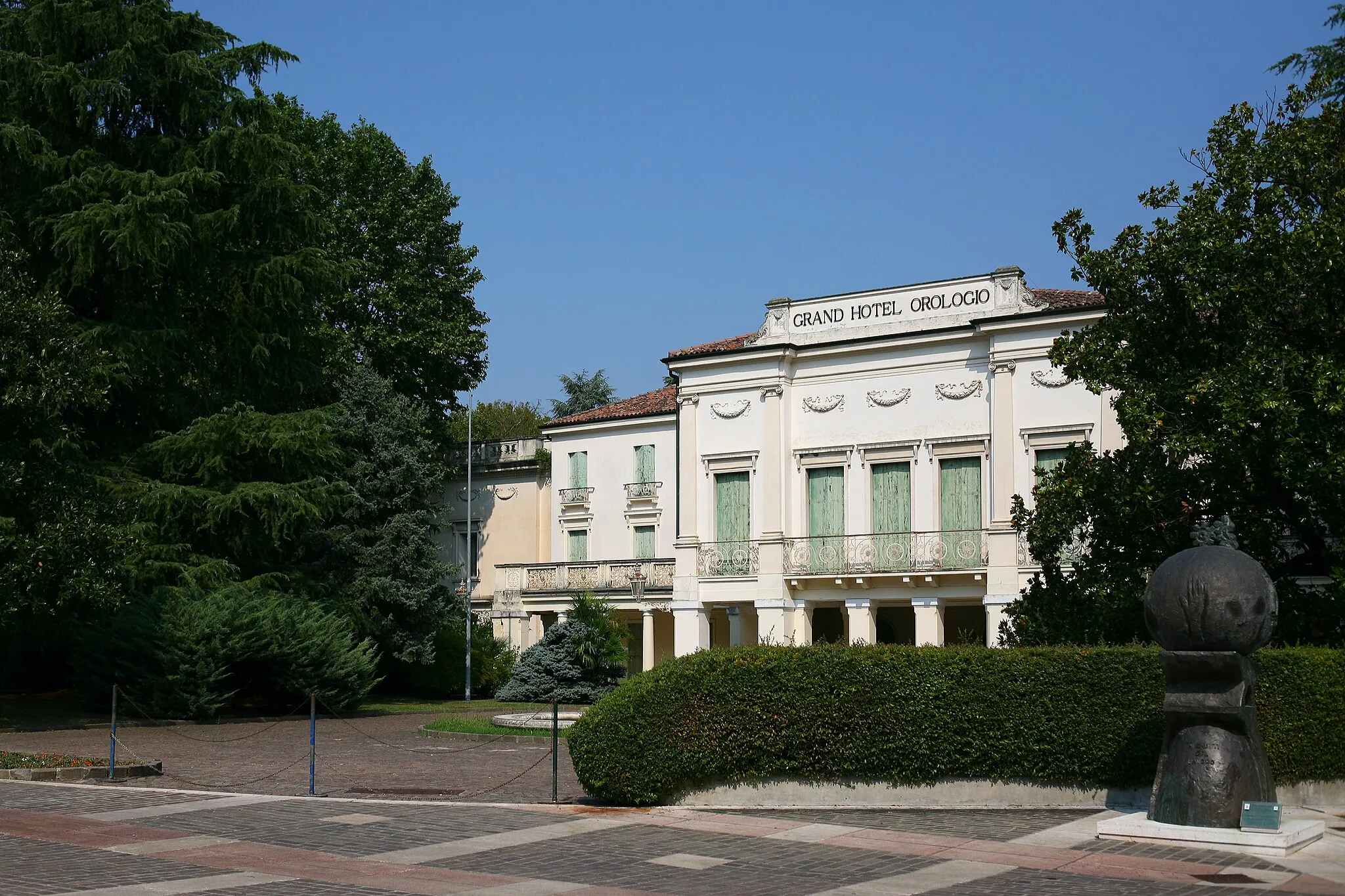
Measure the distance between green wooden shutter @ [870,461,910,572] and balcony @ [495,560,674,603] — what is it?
835cm

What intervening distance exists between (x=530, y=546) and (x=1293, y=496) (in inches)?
1406

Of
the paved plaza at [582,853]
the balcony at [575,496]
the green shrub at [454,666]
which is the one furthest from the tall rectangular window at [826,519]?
the paved plaza at [582,853]

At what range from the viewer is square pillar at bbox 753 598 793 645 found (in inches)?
1529

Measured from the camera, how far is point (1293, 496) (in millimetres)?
17828

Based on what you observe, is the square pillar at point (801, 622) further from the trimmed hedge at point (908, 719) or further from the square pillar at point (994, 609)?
the trimmed hedge at point (908, 719)

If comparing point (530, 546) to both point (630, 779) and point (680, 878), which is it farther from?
point (680, 878)

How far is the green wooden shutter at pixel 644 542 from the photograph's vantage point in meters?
47.0

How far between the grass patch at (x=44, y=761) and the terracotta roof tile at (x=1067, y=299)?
82.7 feet

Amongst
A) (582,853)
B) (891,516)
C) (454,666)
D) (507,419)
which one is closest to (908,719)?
(582,853)

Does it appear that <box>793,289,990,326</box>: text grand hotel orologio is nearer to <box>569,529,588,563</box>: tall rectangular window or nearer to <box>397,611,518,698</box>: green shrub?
<box>569,529,588,563</box>: tall rectangular window

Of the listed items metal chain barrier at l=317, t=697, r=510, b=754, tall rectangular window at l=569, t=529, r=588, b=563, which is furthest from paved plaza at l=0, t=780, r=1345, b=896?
tall rectangular window at l=569, t=529, r=588, b=563

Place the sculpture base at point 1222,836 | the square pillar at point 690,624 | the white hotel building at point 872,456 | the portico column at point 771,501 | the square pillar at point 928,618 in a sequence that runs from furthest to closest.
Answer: the square pillar at point 690,624 → the portico column at point 771,501 → the square pillar at point 928,618 → the white hotel building at point 872,456 → the sculpture base at point 1222,836

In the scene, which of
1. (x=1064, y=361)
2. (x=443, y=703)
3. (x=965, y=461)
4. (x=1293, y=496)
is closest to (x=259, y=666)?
(x=443, y=703)

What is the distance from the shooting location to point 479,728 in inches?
1142
